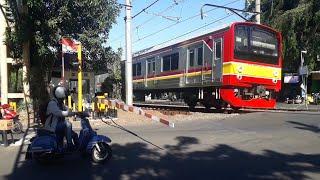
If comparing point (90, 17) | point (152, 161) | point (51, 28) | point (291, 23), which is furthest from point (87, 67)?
point (291, 23)

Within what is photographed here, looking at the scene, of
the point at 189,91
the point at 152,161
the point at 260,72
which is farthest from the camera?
the point at 189,91

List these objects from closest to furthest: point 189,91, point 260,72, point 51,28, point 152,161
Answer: point 152,161 → point 51,28 → point 260,72 → point 189,91

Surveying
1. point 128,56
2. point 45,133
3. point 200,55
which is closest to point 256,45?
point 200,55

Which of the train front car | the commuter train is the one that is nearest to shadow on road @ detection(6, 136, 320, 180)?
the train front car

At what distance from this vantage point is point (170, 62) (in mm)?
24641

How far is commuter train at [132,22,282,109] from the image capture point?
1964 centimetres

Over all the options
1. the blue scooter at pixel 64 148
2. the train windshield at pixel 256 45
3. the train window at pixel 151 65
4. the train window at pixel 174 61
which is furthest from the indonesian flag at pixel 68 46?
the train window at pixel 151 65

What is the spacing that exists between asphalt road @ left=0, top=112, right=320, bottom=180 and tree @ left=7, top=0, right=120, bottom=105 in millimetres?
6328

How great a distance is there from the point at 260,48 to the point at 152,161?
12.4 m

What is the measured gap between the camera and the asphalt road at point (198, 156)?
8.34 meters

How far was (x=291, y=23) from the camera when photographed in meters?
40.1

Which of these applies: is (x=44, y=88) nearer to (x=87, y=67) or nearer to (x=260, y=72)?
(x=87, y=67)

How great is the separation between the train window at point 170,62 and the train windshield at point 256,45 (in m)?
4.53

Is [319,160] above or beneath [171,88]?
beneath
